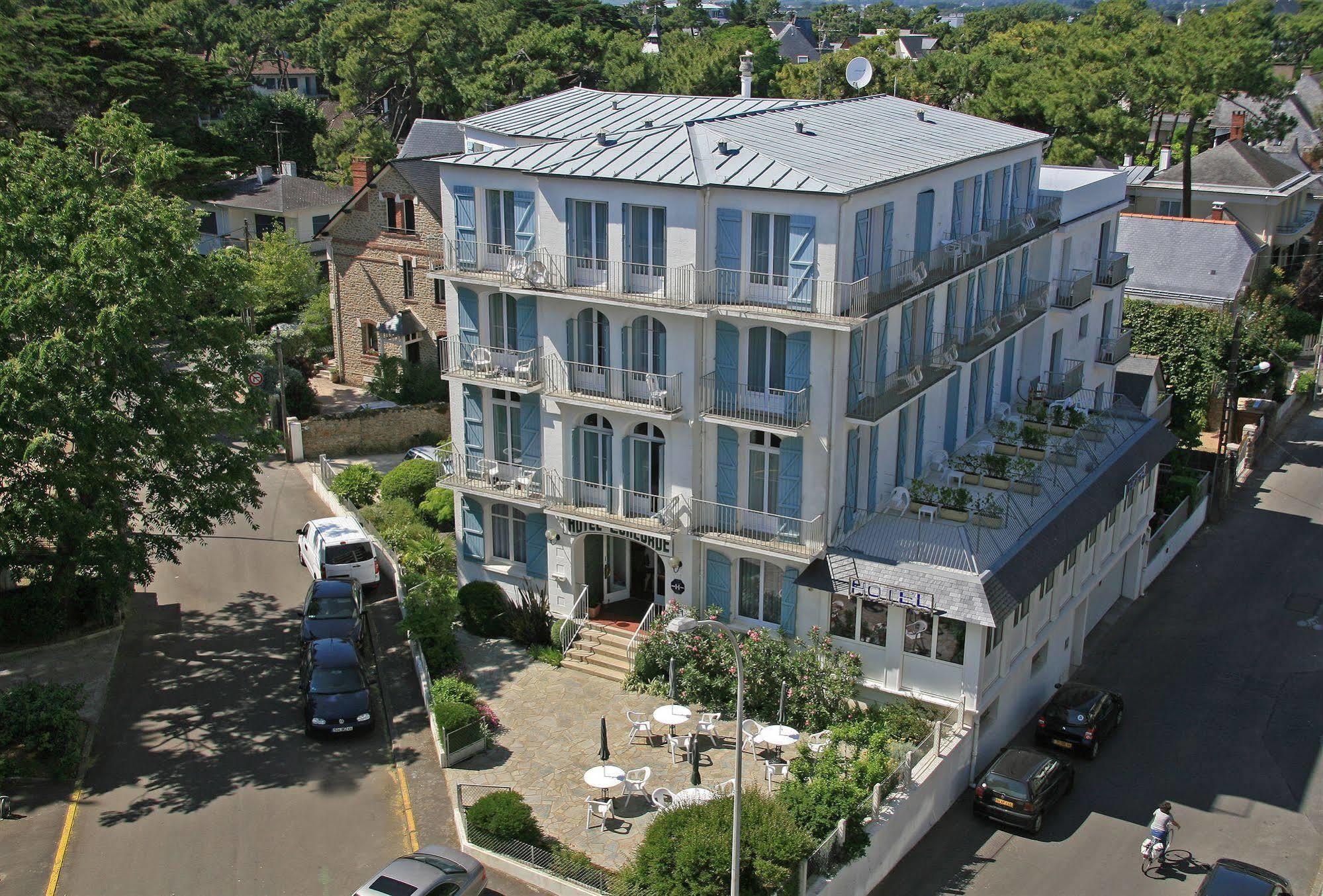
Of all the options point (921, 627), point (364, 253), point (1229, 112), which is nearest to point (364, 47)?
point (364, 253)

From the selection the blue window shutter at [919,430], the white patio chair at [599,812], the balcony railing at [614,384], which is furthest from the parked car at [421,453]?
the white patio chair at [599,812]

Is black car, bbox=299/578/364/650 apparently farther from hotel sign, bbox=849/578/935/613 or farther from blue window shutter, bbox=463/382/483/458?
hotel sign, bbox=849/578/935/613

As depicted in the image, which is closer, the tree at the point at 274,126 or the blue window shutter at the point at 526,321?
the blue window shutter at the point at 526,321

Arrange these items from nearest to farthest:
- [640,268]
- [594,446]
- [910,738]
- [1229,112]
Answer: [910,738] → [640,268] → [594,446] → [1229,112]

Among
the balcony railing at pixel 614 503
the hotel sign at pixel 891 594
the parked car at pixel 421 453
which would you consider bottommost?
the parked car at pixel 421 453

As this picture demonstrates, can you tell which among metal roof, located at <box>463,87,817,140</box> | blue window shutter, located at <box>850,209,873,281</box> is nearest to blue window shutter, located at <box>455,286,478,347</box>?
metal roof, located at <box>463,87,817,140</box>

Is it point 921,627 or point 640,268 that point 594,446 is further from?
point 921,627

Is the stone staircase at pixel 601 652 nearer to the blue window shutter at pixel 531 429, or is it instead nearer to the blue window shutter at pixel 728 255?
the blue window shutter at pixel 531 429
